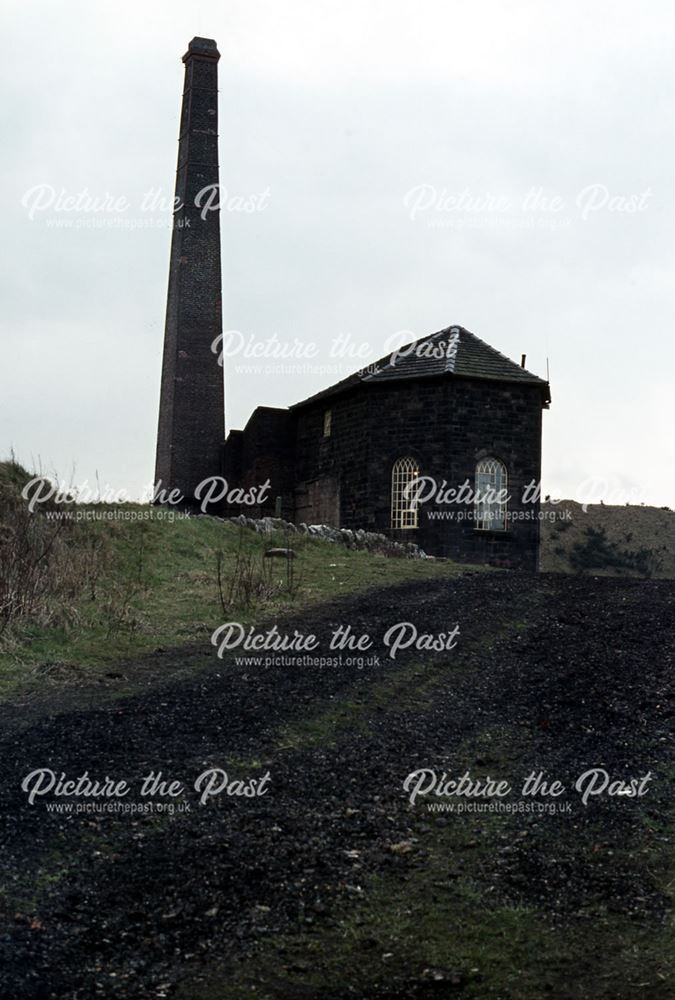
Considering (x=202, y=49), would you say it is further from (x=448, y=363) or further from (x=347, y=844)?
(x=347, y=844)

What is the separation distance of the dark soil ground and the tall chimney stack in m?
21.2

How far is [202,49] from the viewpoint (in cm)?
3503

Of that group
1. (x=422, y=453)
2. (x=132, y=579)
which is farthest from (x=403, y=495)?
(x=132, y=579)

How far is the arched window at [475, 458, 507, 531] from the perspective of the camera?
92.5 feet

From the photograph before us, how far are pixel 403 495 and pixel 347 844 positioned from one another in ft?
65.6

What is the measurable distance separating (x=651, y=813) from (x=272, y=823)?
2.85 metres

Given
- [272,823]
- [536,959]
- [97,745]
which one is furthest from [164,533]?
[536,959]

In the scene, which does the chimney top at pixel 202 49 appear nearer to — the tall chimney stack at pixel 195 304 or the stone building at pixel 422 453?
the tall chimney stack at pixel 195 304

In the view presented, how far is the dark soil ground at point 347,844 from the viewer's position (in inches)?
279

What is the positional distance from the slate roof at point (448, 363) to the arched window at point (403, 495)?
2.06 m

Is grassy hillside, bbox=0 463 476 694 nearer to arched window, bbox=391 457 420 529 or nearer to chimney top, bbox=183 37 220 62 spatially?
arched window, bbox=391 457 420 529

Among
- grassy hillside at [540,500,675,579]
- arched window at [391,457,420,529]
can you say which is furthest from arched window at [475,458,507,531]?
grassy hillside at [540,500,675,579]

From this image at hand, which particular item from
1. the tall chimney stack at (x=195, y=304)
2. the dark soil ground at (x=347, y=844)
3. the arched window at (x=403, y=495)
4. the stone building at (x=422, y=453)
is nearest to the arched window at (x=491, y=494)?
the stone building at (x=422, y=453)

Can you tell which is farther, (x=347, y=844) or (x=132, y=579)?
(x=132, y=579)
